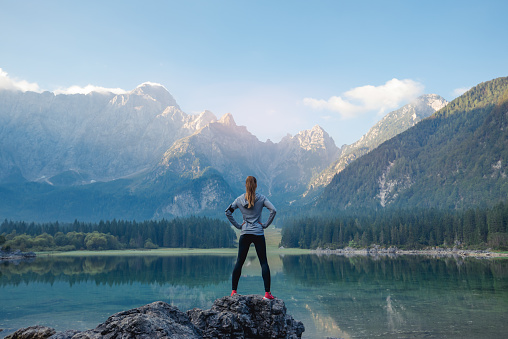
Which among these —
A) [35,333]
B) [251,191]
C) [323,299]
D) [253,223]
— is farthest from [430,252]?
[35,333]

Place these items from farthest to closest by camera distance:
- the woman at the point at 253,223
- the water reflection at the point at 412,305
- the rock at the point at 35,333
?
1. the water reflection at the point at 412,305
2. the woman at the point at 253,223
3. the rock at the point at 35,333

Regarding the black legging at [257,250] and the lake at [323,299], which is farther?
the lake at [323,299]

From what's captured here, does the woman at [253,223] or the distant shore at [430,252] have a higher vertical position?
the woman at [253,223]

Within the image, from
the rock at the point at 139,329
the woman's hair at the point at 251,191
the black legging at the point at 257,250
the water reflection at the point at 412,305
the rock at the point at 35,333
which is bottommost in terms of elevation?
the water reflection at the point at 412,305

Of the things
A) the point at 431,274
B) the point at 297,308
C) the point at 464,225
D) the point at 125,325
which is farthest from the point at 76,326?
the point at 464,225

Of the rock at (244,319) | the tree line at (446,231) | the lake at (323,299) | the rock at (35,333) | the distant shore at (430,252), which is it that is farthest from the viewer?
the tree line at (446,231)

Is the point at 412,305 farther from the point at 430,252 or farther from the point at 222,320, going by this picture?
the point at 430,252

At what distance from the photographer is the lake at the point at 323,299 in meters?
36.0

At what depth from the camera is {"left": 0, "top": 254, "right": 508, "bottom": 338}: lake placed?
1416 inches

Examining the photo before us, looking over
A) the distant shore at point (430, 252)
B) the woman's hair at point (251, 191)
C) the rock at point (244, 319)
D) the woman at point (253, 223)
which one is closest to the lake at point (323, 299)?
the rock at point (244, 319)

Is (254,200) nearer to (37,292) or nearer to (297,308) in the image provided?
(297,308)

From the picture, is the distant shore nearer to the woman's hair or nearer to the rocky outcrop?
the rocky outcrop

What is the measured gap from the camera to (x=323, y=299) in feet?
172

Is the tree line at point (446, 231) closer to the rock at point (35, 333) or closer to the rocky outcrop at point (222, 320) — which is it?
the rocky outcrop at point (222, 320)
